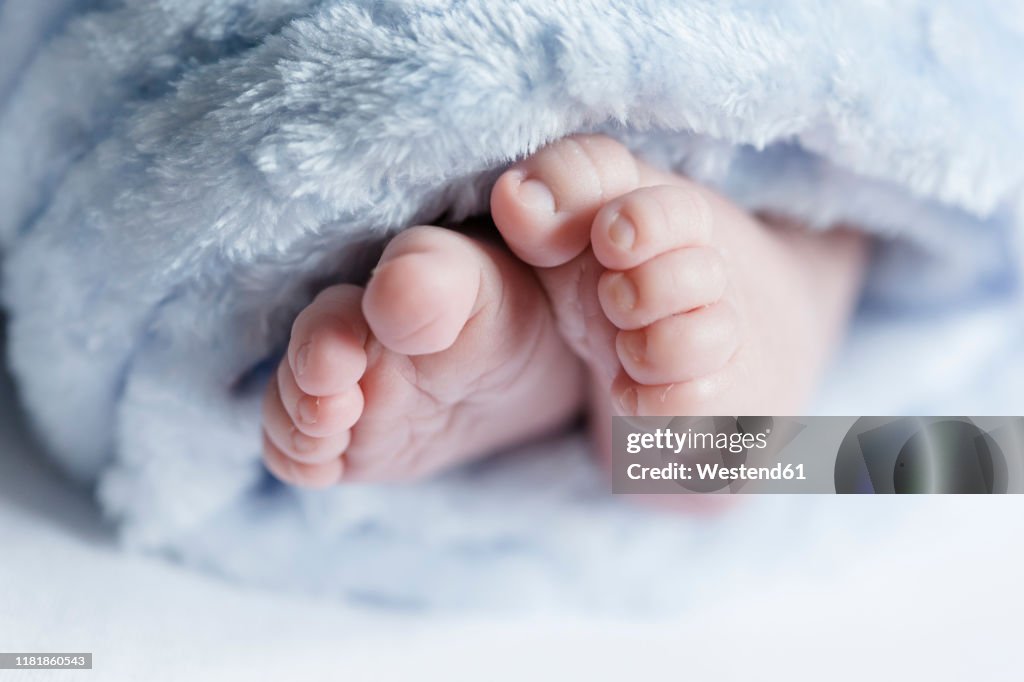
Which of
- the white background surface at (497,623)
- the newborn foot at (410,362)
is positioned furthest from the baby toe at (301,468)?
the white background surface at (497,623)

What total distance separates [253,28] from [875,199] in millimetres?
430

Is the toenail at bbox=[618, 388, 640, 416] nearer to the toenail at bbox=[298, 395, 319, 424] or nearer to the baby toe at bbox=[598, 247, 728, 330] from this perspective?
the baby toe at bbox=[598, 247, 728, 330]

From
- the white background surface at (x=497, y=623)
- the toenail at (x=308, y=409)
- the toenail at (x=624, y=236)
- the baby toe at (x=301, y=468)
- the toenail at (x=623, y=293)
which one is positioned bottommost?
the white background surface at (x=497, y=623)

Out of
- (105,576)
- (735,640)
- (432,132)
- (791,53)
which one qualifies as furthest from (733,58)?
(105,576)

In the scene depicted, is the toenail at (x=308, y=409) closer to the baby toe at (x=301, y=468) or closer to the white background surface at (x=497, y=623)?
the baby toe at (x=301, y=468)

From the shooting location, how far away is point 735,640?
0.65 m

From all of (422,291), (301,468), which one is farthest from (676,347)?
(301,468)

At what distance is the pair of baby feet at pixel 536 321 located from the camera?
455mm

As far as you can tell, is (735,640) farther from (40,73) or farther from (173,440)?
(40,73)

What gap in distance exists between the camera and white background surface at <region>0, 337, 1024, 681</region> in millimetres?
574

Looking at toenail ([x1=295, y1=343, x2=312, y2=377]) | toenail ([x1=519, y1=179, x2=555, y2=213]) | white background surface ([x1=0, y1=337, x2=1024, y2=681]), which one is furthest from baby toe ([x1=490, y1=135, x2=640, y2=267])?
white background surface ([x1=0, y1=337, x2=1024, y2=681])

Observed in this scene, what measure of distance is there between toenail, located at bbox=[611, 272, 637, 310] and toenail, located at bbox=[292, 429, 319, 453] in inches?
7.3

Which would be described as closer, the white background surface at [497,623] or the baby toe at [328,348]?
the baby toe at [328,348]

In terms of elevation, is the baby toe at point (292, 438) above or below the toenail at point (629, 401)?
below
